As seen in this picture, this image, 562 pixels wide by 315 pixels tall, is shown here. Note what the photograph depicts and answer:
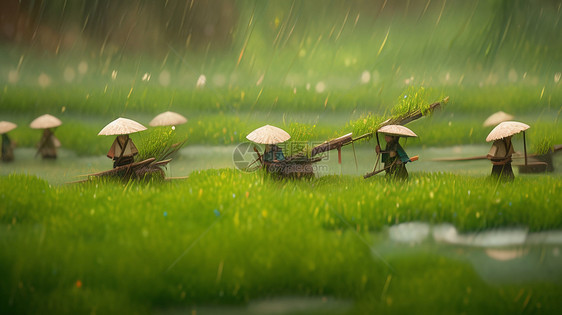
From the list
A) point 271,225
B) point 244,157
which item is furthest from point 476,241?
point 244,157

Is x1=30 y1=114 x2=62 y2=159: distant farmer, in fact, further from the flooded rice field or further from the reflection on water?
the reflection on water

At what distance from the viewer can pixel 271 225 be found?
8.69ft

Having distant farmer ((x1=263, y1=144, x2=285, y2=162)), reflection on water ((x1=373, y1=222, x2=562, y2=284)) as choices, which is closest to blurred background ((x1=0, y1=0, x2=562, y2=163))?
distant farmer ((x1=263, y1=144, x2=285, y2=162))

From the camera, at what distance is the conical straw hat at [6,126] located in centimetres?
394

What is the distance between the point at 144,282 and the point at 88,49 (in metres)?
2.73

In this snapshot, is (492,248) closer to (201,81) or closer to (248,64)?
(248,64)

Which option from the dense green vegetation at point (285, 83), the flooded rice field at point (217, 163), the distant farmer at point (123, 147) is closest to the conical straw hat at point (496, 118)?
the dense green vegetation at point (285, 83)

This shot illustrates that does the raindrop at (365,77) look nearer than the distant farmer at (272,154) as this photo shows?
No

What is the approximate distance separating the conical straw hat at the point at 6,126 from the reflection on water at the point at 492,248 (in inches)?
133

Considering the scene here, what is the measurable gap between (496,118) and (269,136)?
2243 mm

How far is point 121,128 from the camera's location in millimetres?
3619

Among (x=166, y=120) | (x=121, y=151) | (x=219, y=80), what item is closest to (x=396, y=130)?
(x=219, y=80)

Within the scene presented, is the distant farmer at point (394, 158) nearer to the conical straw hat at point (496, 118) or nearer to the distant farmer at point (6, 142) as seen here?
the conical straw hat at point (496, 118)

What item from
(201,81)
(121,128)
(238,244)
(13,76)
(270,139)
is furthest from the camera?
(201,81)
